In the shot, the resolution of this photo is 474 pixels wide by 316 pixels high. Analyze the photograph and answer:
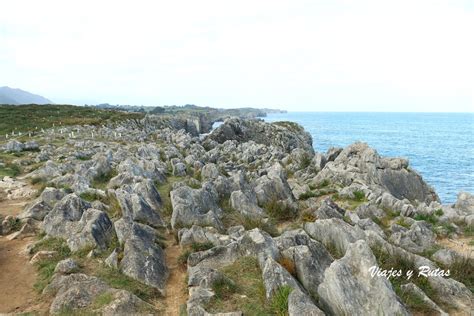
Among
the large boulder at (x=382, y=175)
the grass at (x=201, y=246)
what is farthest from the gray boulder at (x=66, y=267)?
the large boulder at (x=382, y=175)

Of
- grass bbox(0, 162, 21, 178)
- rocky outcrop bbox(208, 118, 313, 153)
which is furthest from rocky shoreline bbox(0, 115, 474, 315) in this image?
rocky outcrop bbox(208, 118, 313, 153)

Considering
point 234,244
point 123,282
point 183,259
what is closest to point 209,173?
point 183,259

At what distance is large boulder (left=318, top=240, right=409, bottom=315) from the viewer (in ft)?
27.4

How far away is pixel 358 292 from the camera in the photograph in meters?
8.62

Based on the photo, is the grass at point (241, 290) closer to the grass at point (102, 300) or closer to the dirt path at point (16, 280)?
the grass at point (102, 300)

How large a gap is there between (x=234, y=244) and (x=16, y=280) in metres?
6.61

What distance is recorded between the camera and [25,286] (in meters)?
11.2

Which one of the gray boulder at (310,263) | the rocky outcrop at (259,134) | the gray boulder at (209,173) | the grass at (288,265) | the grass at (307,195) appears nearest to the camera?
the gray boulder at (310,263)

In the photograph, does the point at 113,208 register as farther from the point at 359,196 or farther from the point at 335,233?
the point at 359,196

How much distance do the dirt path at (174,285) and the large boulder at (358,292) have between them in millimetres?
3666

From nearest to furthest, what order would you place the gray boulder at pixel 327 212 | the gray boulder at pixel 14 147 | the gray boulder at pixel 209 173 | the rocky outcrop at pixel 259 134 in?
the gray boulder at pixel 327 212 → the gray boulder at pixel 209 173 → the gray boulder at pixel 14 147 → the rocky outcrop at pixel 259 134

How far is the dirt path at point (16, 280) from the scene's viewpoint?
33.4 feet

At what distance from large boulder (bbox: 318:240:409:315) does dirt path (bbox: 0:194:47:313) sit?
7.17 m

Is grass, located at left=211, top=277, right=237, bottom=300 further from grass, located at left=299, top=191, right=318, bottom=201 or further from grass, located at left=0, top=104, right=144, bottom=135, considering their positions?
grass, located at left=0, top=104, right=144, bottom=135
